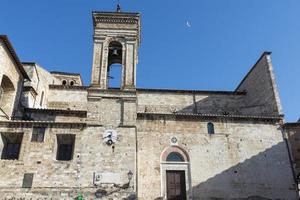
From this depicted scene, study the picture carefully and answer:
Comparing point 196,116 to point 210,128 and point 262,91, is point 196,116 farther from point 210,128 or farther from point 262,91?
point 262,91

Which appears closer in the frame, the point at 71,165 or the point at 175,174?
the point at 71,165

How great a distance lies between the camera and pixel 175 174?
15.7 m

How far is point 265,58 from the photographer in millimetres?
19688

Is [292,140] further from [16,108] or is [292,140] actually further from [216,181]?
[16,108]

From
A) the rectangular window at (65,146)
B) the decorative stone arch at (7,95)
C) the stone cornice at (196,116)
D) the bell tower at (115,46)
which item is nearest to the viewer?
the rectangular window at (65,146)

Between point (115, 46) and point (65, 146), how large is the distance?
226 inches

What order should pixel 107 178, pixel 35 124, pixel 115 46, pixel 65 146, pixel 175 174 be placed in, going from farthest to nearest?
pixel 115 46 → pixel 175 174 → pixel 65 146 → pixel 35 124 → pixel 107 178

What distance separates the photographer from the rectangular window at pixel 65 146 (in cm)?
1410

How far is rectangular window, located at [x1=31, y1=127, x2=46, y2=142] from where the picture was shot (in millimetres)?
13922

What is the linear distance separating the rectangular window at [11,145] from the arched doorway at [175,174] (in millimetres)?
6584


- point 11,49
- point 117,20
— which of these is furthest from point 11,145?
point 117,20

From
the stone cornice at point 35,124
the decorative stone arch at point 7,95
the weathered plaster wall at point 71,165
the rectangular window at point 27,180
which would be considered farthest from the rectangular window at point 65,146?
the decorative stone arch at point 7,95

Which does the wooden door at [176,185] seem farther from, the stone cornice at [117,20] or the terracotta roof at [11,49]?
the terracotta roof at [11,49]

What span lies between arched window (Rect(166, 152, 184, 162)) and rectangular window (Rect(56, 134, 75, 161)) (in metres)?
4.72
